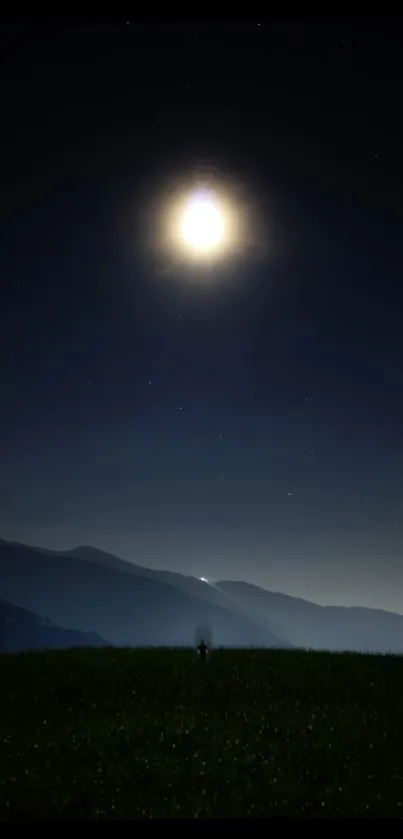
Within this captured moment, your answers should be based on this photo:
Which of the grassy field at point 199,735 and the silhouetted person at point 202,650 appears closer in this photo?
the grassy field at point 199,735

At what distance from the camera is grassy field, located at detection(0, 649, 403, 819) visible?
1326 cm

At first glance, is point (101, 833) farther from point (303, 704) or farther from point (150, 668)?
point (150, 668)

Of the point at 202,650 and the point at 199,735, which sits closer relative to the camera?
the point at 199,735

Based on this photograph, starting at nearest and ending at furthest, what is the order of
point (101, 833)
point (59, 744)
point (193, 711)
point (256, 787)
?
1. point (101, 833)
2. point (256, 787)
3. point (59, 744)
4. point (193, 711)

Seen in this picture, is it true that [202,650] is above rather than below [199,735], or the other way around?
above

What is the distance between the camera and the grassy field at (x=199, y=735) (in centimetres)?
1326

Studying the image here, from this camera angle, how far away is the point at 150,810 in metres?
12.7

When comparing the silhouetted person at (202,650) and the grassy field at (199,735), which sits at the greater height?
the silhouetted person at (202,650)

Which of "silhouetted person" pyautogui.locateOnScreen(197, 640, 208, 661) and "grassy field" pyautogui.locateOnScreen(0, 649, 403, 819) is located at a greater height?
"silhouetted person" pyautogui.locateOnScreen(197, 640, 208, 661)

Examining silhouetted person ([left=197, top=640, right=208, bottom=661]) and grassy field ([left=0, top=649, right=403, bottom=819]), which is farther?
A: silhouetted person ([left=197, top=640, right=208, bottom=661])

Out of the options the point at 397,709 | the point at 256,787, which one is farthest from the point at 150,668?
the point at 256,787

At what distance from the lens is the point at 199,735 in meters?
17.6

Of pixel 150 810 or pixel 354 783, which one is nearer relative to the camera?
pixel 150 810

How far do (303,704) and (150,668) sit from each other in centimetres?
697
